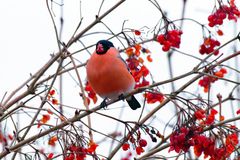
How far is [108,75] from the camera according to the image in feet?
12.6

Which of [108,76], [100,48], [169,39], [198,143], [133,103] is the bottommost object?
[198,143]

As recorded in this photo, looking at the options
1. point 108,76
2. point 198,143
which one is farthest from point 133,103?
point 198,143

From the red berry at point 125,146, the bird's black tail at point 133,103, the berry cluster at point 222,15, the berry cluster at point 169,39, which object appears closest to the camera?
the red berry at point 125,146

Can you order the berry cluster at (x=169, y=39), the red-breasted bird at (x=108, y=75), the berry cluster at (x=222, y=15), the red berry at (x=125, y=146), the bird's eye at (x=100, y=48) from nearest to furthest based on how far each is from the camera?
1. the red berry at (x=125, y=146)
2. the berry cluster at (x=169, y=39)
3. the berry cluster at (x=222, y=15)
4. the red-breasted bird at (x=108, y=75)
5. the bird's eye at (x=100, y=48)

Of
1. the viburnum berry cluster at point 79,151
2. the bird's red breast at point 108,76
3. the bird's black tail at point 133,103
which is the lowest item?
the viburnum berry cluster at point 79,151

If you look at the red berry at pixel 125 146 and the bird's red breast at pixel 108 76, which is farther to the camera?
the bird's red breast at pixel 108 76

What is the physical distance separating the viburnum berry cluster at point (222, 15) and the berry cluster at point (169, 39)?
0.22m

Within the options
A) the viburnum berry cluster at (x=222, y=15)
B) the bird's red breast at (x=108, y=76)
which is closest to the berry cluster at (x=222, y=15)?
the viburnum berry cluster at (x=222, y=15)

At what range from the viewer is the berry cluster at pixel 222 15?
3.06 metres

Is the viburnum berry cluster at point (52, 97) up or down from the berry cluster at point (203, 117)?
up

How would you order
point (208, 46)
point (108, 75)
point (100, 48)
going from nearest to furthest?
1. point (208, 46)
2. point (108, 75)
3. point (100, 48)

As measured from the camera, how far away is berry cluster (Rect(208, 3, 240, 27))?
3.06 metres

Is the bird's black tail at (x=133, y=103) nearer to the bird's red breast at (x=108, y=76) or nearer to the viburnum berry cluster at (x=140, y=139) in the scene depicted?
the bird's red breast at (x=108, y=76)

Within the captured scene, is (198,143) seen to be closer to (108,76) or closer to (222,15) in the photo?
(222,15)
